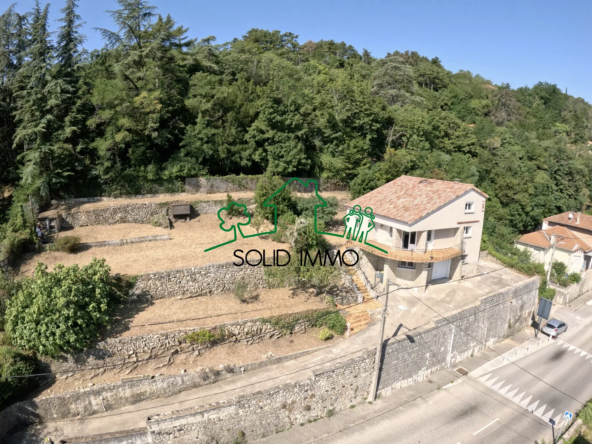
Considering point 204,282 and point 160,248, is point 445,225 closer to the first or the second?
point 204,282

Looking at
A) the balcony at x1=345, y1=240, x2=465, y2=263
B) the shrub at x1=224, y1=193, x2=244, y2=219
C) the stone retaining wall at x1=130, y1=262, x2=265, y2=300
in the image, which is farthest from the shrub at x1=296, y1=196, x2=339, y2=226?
the stone retaining wall at x1=130, y1=262, x2=265, y2=300

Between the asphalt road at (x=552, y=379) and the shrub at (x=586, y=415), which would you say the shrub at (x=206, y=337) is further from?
the shrub at (x=586, y=415)

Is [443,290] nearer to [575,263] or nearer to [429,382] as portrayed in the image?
[429,382]

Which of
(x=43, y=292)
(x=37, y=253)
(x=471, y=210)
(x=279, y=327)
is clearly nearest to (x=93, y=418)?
(x=43, y=292)

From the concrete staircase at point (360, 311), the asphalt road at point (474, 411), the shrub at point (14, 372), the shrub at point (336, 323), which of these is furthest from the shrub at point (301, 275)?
the shrub at point (14, 372)

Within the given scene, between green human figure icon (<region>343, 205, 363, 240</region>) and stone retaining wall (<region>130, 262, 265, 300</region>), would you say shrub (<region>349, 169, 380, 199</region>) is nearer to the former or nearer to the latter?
green human figure icon (<region>343, 205, 363, 240</region>)

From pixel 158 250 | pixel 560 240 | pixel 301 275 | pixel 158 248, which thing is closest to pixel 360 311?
pixel 301 275

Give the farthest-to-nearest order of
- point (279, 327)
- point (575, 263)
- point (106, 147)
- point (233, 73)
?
point (233, 73) → point (575, 263) → point (106, 147) → point (279, 327)
